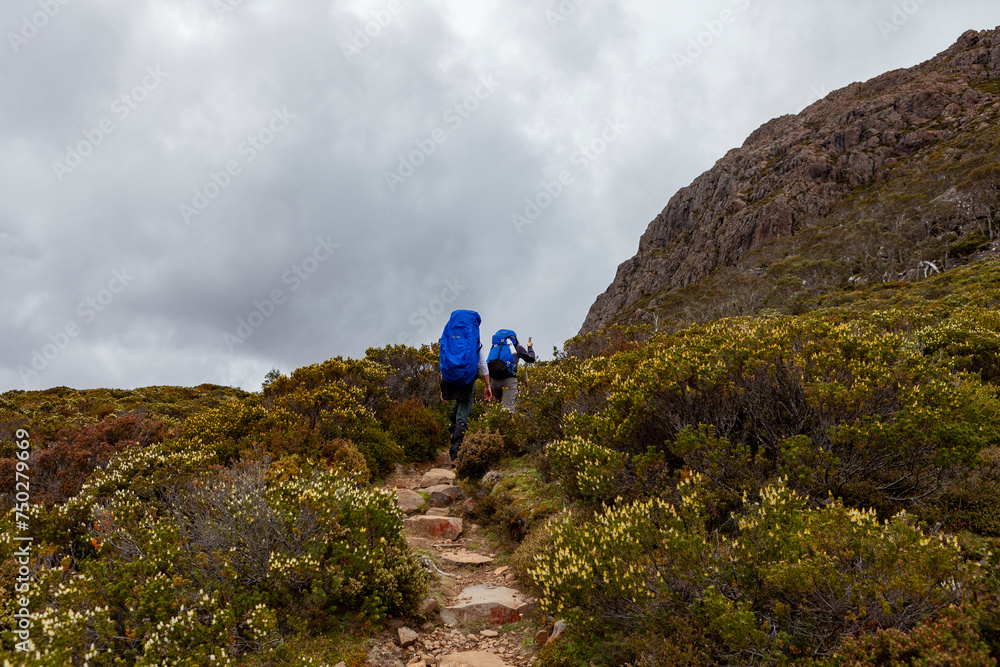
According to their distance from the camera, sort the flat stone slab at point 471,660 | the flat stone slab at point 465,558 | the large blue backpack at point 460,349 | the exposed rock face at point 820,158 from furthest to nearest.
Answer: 1. the exposed rock face at point 820,158
2. the large blue backpack at point 460,349
3. the flat stone slab at point 465,558
4. the flat stone slab at point 471,660

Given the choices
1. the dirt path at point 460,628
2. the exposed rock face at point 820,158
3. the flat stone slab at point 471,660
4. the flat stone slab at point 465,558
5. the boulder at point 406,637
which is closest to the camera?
the flat stone slab at point 471,660

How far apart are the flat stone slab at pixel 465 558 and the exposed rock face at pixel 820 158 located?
70.4 metres

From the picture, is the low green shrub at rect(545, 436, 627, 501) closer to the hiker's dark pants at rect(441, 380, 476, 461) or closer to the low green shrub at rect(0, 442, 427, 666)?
the low green shrub at rect(0, 442, 427, 666)

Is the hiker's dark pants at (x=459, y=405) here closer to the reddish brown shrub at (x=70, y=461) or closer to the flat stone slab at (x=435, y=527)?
the flat stone slab at (x=435, y=527)

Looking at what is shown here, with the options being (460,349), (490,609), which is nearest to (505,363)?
(460,349)

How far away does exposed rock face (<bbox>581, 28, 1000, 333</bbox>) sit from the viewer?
82312 millimetres

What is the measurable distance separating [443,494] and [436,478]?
0.90m

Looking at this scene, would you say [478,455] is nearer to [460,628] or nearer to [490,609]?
[490,609]

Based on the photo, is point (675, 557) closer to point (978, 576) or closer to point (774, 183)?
point (978, 576)

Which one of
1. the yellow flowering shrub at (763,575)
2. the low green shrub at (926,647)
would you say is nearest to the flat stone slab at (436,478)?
the yellow flowering shrub at (763,575)

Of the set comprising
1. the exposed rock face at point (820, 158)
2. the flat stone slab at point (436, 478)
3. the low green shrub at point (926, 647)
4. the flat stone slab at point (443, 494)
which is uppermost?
the exposed rock face at point (820, 158)

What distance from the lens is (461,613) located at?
4.64 metres

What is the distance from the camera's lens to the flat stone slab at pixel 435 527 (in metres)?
6.59

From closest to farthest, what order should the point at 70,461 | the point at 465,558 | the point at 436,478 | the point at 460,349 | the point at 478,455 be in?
the point at 465,558 < the point at 70,461 < the point at 478,455 < the point at 460,349 < the point at 436,478
